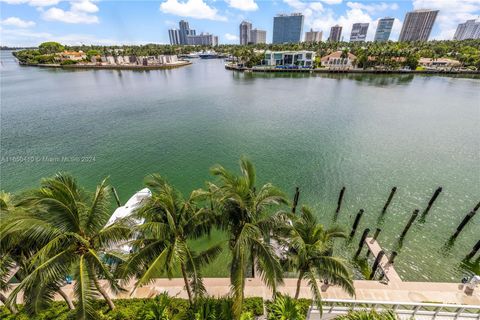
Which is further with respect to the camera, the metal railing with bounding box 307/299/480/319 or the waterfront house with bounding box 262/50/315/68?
the waterfront house with bounding box 262/50/315/68

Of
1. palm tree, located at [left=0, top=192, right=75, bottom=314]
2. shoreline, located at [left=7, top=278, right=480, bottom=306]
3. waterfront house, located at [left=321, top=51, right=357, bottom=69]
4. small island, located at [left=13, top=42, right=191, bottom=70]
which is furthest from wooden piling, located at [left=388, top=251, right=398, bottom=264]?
small island, located at [left=13, top=42, right=191, bottom=70]

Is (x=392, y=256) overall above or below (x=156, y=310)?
below

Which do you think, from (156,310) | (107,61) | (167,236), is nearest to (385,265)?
(156,310)

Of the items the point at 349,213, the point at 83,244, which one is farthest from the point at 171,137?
the point at 83,244

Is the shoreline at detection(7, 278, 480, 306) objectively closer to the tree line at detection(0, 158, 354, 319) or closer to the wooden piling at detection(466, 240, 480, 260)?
the tree line at detection(0, 158, 354, 319)

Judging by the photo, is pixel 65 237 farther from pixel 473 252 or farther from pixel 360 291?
pixel 473 252

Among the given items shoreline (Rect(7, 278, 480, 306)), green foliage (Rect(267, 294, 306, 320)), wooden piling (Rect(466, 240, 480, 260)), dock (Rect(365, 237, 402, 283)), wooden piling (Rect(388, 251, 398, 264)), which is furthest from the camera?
wooden piling (Rect(466, 240, 480, 260))
